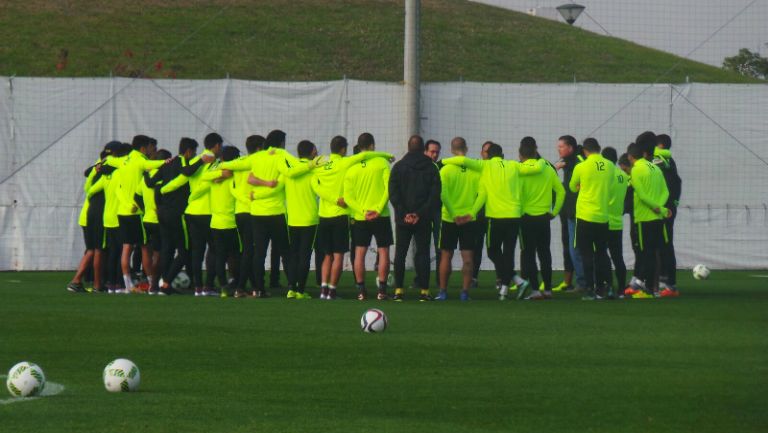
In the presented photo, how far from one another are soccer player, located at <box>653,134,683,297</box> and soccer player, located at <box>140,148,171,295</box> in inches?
269

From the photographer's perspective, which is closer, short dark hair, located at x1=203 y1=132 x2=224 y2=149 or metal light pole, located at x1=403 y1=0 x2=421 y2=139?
short dark hair, located at x1=203 y1=132 x2=224 y2=149

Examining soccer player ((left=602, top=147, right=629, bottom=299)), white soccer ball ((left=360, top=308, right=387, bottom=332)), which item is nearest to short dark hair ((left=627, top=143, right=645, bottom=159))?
soccer player ((left=602, top=147, right=629, bottom=299))

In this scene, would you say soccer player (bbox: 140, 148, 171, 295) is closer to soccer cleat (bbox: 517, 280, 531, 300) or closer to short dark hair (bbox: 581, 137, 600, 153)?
soccer cleat (bbox: 517, 280, 531, 300)

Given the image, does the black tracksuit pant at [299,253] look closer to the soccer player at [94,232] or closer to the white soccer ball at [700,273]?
the soccer player at [94,232]

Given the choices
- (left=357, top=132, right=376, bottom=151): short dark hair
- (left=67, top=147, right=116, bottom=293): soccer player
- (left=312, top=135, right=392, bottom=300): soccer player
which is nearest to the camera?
(left=357, top=132, right=376, bottom=151): short dark hair

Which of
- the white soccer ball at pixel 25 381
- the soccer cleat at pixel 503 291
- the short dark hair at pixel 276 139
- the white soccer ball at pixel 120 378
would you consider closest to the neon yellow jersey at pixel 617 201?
the soccer cleat at pixel 503 291

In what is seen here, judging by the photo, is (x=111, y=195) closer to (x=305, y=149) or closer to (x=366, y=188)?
(x=305, y=149)

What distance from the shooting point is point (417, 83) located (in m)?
24.5

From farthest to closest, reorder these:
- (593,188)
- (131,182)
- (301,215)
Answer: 1. (131,182)
2. (301,215)
3. (593,188)

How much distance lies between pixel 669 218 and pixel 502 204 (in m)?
2.80

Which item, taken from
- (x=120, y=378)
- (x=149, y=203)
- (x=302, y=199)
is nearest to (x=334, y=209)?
(x=302, y=199)

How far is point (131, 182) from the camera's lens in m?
18.1

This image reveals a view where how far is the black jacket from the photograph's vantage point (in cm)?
1638

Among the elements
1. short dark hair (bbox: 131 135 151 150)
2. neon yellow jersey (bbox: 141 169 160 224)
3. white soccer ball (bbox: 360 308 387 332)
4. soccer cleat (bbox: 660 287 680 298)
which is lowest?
soccer cleat (bbox: 660 287 680 298)
